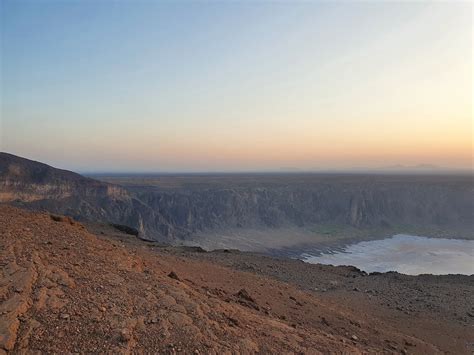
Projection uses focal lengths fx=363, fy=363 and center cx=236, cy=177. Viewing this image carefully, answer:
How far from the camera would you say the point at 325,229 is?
59.7 m

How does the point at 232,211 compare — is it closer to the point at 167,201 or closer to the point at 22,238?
the point at 167,201

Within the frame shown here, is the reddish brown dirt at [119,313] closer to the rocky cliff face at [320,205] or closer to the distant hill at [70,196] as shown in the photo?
the distant hill at [70,196]

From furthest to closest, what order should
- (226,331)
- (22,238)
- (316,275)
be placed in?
(316,275), (22,238), (226,331)

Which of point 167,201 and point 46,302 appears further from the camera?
point 167,201

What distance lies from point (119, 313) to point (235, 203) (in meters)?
56.1

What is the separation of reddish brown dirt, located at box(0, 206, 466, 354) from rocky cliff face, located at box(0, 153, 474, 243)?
28981 mm

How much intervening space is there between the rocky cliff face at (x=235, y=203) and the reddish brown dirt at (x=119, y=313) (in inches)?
1141

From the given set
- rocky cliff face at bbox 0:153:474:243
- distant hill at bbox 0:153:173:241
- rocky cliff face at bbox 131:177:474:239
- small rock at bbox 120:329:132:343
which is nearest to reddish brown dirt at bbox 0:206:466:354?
small rock at bbox 120:329:132:343

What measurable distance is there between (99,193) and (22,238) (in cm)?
3739

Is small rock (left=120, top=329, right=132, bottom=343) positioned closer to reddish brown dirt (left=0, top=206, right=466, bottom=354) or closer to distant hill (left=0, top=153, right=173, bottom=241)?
reddish brown dirt (left=0, top=206, right=466, bottom=354)

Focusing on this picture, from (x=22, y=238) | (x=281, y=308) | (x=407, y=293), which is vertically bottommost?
(x=407, y=293)

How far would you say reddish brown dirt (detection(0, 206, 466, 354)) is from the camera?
4840 mm

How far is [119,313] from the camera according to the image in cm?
545

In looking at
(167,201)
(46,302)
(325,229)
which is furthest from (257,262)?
(325,229)
